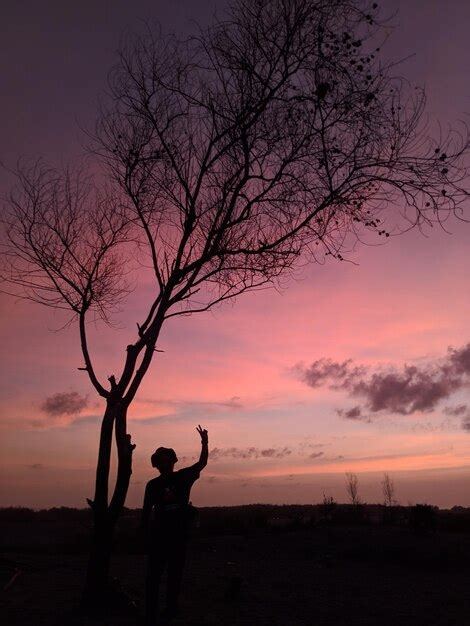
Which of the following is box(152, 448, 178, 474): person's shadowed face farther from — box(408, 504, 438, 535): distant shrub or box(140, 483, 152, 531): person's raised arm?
box(408, 504, 438, 535): distant shrub

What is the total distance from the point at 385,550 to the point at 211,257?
10.2m

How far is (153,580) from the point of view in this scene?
31.6 ft

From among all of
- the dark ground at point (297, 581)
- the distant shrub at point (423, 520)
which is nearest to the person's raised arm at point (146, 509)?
the dark ground at point (297, 581)

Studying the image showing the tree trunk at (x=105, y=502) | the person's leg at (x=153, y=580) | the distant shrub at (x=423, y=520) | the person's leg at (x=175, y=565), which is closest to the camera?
the person's leg at (x=153, y=580)

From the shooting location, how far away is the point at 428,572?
17.0m

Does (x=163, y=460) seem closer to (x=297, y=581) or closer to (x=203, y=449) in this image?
(x=203, y=449)

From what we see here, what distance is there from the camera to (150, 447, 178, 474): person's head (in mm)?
9797

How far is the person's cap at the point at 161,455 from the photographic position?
386 inches

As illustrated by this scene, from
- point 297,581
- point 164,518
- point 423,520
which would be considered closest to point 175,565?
point 164,518

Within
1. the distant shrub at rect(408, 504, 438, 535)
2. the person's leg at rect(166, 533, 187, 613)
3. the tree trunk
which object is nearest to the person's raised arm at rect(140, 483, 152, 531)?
the person's leg at rect(166, 533, 187, 613)

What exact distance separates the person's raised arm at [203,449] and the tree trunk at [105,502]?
2319mm

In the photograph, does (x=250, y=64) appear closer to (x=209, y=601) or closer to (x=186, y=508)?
(x=186, y=508)

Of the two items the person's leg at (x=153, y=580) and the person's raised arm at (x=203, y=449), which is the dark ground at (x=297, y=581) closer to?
the person's leg at (x=153, y=580)

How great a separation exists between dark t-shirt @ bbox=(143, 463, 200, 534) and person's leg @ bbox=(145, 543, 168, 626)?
11.5 inches
